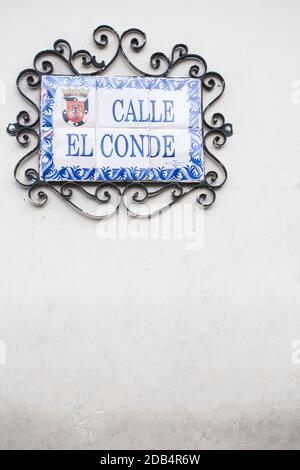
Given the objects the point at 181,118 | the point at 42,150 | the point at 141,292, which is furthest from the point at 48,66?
the point at 141,292

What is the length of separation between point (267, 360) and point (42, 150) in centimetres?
143

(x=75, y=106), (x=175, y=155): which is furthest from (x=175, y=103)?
(x=75, y=106)

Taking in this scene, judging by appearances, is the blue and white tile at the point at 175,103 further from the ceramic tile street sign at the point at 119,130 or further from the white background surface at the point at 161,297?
the white background surface at the point at 161,297

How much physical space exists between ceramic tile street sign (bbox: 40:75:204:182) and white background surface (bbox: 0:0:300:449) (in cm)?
15

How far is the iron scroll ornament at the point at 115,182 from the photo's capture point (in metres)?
2.44

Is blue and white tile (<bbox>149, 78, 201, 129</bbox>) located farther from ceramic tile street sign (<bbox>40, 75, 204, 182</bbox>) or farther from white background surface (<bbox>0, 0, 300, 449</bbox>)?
white background surface (<bbox>0, 0, 300, 449</bbox>)

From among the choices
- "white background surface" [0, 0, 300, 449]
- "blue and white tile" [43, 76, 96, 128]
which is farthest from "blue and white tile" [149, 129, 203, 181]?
"blue and white tile" [43, 76, 96, 128]

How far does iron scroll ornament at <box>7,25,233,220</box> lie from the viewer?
2.44 metres

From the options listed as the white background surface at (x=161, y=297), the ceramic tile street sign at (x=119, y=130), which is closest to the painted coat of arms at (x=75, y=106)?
the ceramic tile street sign at (x=119, y=130)

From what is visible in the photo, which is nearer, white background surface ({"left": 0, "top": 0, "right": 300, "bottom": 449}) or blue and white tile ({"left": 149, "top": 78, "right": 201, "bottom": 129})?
white background surface ({"left": 0, "top": 0, "right": 300, "bottom": 449})

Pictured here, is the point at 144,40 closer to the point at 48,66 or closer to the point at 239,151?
the point at 48,66

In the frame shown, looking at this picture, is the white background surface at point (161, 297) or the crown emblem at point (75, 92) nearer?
the white background surface at point (161, 297)
